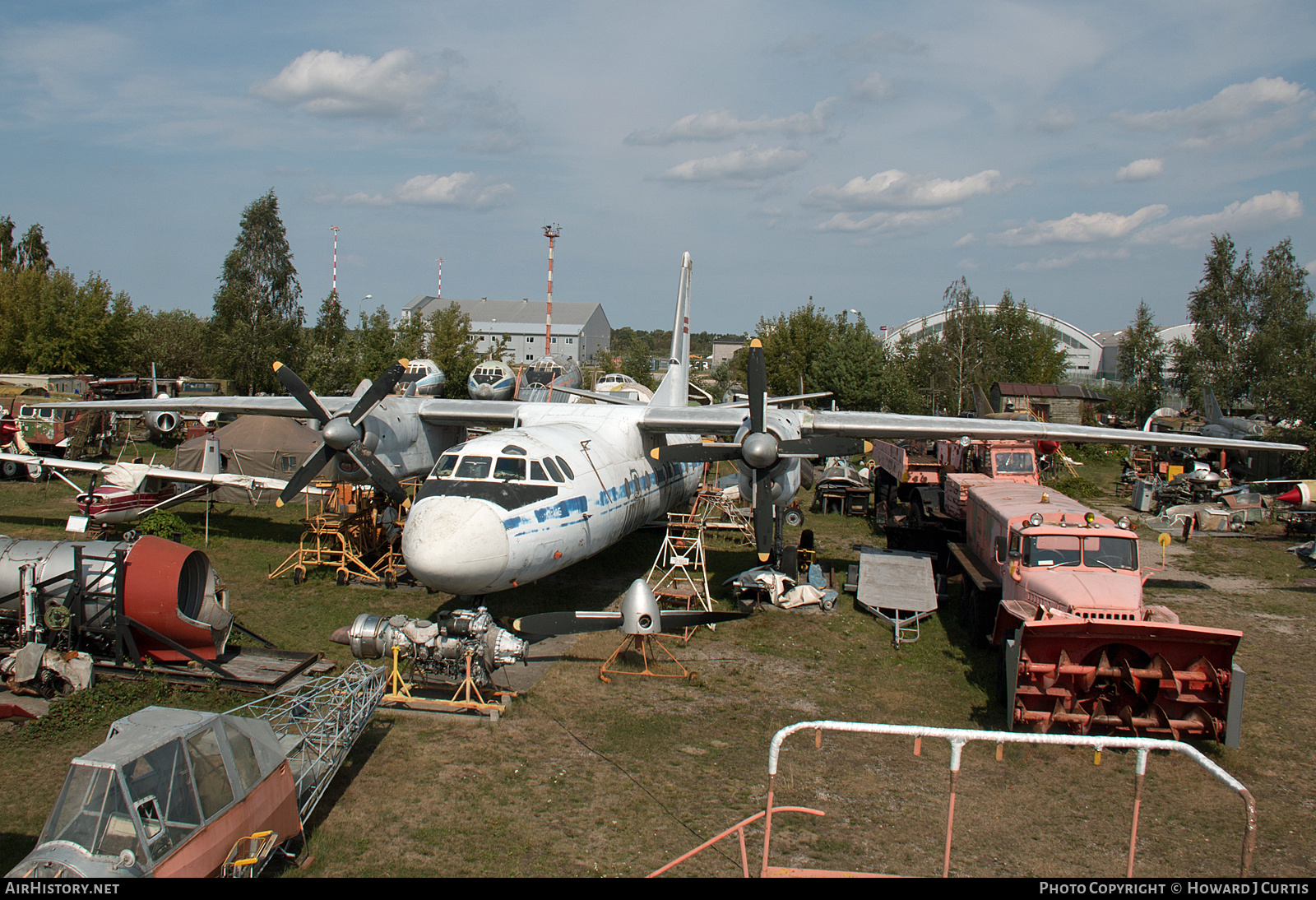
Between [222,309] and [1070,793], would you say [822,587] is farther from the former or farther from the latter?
[222,309]

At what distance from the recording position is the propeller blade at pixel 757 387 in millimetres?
14430

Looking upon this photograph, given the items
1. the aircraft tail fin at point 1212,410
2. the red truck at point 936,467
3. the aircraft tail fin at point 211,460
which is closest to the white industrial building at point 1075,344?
the aircraft tail fin at point 1212,410

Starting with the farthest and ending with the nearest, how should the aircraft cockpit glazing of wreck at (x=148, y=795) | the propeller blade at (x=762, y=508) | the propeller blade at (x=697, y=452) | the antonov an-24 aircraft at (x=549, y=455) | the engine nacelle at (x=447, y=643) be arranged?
the propeller blade at (x=697, y=452) < the propeller blade at (x=762, y=508) < the antonov an-24 aircraft at (x=549, y=455) < the engine nacelle at (x=447, y=643) < the aircraft cockpit glazing of wreck at (x=148, y=795)

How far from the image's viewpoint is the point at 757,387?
14.6 meters

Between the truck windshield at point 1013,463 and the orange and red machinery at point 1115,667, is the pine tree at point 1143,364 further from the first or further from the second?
the orange and red machinery at point 1115,667

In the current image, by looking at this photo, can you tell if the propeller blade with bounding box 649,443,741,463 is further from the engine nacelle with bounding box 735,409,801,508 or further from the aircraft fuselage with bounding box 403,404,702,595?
the aircraft fuselage with bounding box 403,404,702,595

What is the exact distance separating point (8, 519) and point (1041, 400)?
45.0m

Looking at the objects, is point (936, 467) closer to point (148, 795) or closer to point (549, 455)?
point (549, 455)

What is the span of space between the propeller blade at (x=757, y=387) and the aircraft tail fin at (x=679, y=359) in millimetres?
6270

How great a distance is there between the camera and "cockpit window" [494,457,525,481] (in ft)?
41.4

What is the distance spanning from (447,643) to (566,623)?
71.3 inches
